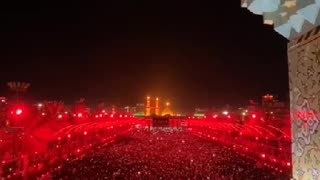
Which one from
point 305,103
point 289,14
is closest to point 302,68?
point 305,103

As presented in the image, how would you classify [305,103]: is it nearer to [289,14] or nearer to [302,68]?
[302,68]

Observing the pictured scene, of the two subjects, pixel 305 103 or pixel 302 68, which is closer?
pixel 305 103

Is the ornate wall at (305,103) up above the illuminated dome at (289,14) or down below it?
below

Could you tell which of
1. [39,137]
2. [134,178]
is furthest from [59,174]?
[39,137]

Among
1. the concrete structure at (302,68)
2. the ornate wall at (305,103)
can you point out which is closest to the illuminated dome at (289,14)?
the concrete structure at (302,68)

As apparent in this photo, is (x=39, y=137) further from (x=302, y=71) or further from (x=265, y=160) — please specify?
(x=302, y=71)

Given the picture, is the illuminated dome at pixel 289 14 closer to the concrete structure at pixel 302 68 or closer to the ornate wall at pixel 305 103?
the concrete structure at pixel 302 68

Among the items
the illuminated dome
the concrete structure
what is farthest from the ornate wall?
the illuminated dome

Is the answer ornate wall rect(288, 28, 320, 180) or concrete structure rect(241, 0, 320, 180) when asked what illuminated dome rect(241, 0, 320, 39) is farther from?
ornate wall rect(288, 28, 320, 180)
